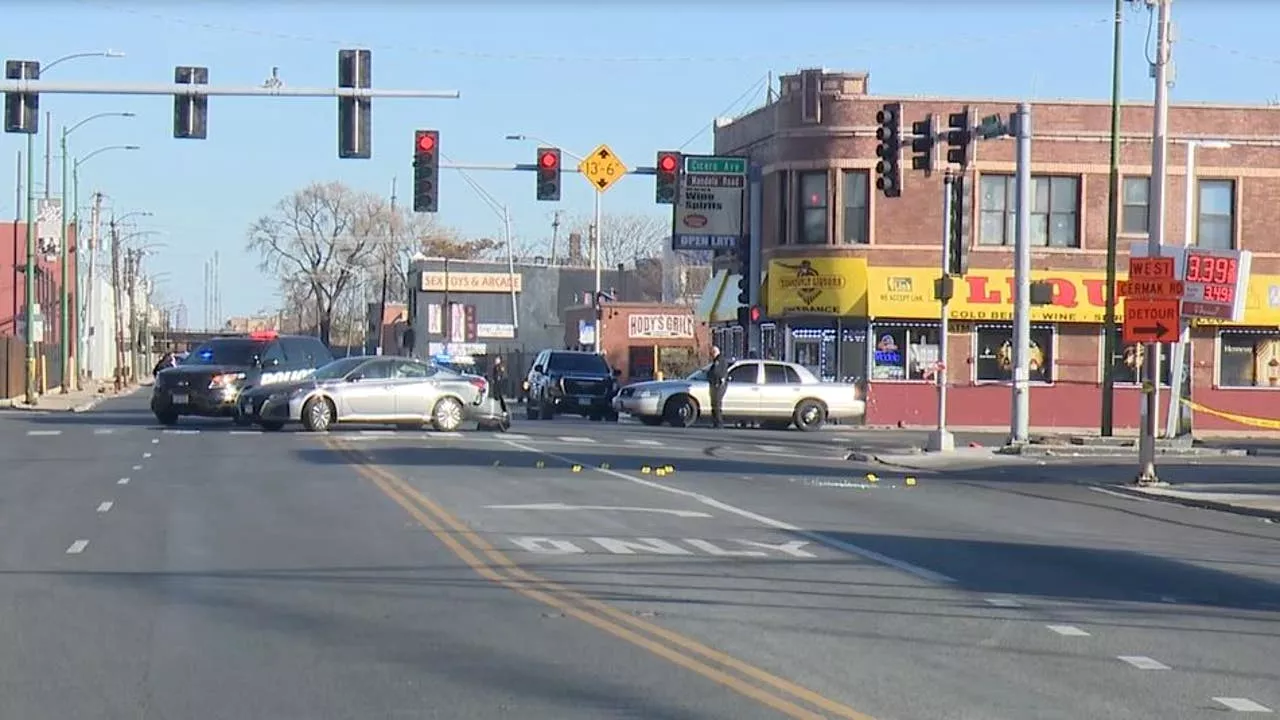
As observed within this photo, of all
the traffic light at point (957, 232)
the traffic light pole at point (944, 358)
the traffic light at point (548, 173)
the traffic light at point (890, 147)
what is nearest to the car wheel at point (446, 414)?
the traffic light at point (548, 173)

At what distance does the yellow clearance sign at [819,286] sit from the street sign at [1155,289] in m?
21.0

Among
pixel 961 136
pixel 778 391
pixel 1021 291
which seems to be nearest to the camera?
pixel 961 136

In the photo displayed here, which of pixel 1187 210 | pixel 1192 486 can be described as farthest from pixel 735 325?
pixel 1192 486

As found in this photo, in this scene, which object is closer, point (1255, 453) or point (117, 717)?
point (117, 717)

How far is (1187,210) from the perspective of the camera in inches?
1491

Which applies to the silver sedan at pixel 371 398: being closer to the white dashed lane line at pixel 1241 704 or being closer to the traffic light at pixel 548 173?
the traffic light at pixel 548 173

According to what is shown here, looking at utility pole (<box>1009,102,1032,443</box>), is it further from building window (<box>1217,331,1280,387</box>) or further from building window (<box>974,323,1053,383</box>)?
building window (<box>1217,331,1280,387</box>)

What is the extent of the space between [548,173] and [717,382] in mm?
6594

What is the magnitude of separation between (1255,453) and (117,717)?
28.6 metres

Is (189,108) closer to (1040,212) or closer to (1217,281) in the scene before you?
(1217,281)

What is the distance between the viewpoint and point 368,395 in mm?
34250

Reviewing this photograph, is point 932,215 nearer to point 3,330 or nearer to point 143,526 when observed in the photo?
point 143,526

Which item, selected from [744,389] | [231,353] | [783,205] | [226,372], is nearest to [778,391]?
[744,389]

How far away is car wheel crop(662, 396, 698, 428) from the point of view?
4150 centimetres
